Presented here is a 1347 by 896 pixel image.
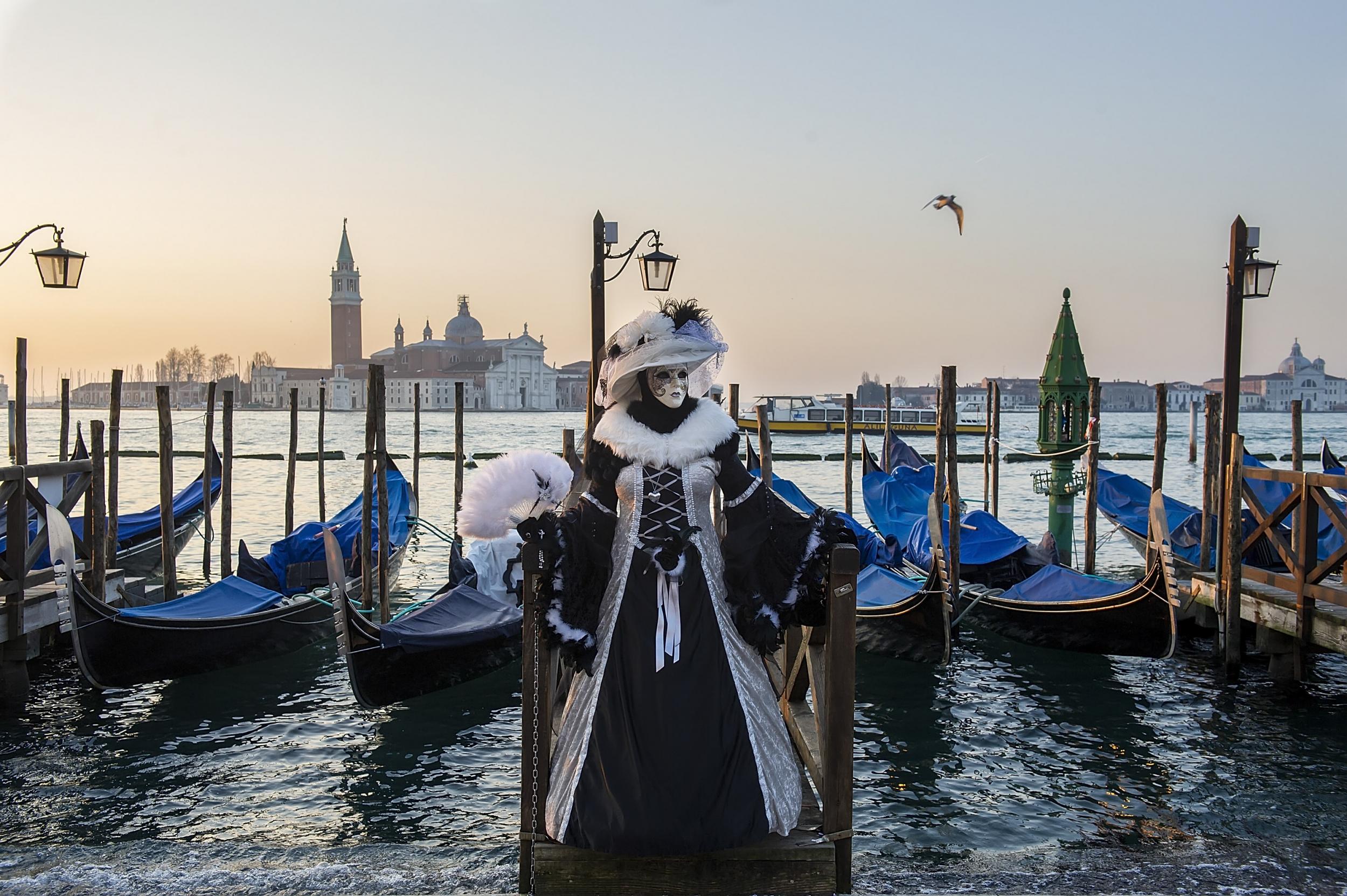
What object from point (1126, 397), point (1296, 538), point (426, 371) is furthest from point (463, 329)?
point (1296, 538)

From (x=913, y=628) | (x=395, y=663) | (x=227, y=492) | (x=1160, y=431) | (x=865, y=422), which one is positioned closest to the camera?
(x=395, y=663)

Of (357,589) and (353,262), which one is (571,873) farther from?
(353,262)

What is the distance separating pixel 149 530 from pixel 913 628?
6.32 m

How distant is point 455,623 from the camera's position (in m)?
5.36

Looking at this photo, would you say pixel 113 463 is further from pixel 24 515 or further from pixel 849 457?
pixel 849 457

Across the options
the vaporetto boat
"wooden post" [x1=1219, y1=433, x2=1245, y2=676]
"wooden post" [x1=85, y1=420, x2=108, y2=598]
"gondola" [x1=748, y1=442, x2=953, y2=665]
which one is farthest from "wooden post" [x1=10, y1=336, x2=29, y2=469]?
the vaporetto boat

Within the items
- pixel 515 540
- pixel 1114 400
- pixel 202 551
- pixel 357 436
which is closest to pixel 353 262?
pixel 357 436

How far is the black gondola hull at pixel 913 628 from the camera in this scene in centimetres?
584

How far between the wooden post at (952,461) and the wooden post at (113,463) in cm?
525

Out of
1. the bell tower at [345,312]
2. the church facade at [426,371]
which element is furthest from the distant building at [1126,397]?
the bell tower at [345,312]

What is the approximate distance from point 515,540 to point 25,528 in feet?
7.97

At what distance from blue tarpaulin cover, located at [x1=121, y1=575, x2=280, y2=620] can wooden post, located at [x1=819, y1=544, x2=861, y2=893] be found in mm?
4076

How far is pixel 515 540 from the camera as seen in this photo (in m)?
6.12

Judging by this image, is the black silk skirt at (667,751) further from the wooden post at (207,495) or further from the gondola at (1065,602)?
the wooden post at (207,495)
